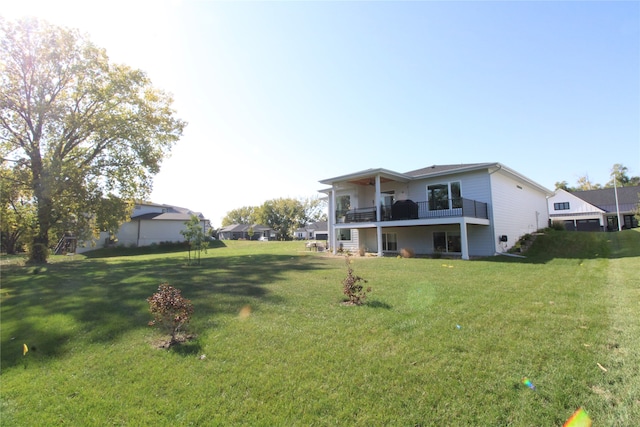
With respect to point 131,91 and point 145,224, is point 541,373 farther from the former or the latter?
point 145,224

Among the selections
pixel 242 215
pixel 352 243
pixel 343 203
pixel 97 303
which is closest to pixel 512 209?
pixel 352 243

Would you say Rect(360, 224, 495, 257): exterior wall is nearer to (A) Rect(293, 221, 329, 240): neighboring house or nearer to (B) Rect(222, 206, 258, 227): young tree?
(A) Rect(293, 221, 329, 240): neighboring house

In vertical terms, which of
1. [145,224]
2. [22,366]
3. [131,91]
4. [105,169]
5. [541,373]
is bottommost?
[22,366]

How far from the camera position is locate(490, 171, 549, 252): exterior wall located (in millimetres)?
15344

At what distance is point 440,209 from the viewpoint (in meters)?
16.5

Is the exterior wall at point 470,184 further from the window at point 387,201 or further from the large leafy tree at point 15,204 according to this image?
the large leafy tree at point 15,204

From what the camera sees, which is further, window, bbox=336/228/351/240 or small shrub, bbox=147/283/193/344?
window, bbox=336/228/351/240

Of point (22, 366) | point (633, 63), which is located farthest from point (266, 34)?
point (633, 63)

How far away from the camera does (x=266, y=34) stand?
9.48 m

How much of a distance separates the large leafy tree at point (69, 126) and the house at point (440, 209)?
1281 cm

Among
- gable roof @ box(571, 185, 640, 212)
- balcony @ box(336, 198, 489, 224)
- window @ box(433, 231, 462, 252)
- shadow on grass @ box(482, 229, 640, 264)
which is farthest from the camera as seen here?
gable roof @ box(571, 185, 640, 212)

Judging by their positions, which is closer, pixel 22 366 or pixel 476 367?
pixel 476 367

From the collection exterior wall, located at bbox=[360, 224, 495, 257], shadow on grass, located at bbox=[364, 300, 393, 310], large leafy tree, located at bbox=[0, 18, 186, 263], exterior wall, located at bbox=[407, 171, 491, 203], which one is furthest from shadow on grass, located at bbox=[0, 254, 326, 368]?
exterior wall, located at bbox=[407, 171, 491, 203]

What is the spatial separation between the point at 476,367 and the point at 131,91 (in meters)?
22.8
